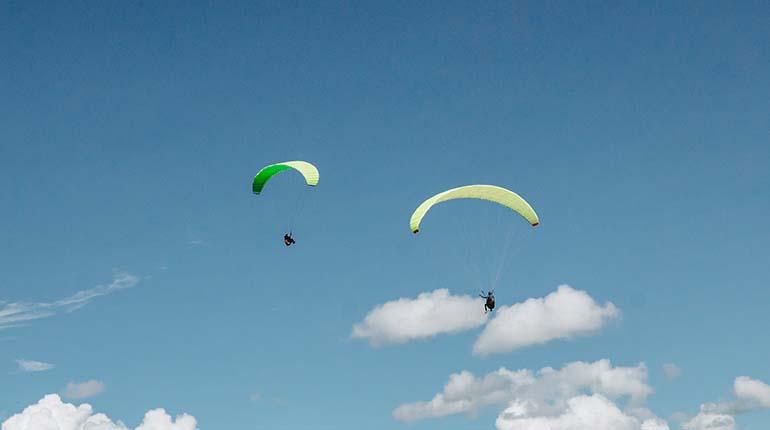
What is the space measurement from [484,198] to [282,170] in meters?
18.8

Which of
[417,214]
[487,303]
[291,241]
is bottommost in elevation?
[487,303]

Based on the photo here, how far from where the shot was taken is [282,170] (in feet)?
249

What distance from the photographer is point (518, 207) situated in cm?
6638

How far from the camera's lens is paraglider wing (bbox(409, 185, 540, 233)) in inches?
2482

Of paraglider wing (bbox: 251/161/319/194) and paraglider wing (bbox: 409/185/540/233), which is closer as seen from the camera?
paraglider wing (bbox: 409/185/540/233)

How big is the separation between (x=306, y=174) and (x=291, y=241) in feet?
27.5

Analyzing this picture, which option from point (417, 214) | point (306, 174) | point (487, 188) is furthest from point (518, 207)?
point (306, 174)

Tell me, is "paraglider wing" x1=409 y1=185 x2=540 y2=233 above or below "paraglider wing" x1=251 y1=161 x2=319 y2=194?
below

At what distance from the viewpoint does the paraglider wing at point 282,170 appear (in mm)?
71312

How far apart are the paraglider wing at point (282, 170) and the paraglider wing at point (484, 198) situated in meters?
10.7

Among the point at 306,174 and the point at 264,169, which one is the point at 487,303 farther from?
the point at 264,169

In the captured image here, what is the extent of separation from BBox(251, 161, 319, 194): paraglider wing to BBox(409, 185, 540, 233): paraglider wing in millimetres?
10726

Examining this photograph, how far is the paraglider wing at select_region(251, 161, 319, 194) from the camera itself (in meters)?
71.3

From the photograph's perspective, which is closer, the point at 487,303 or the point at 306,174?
the point at 487,303
